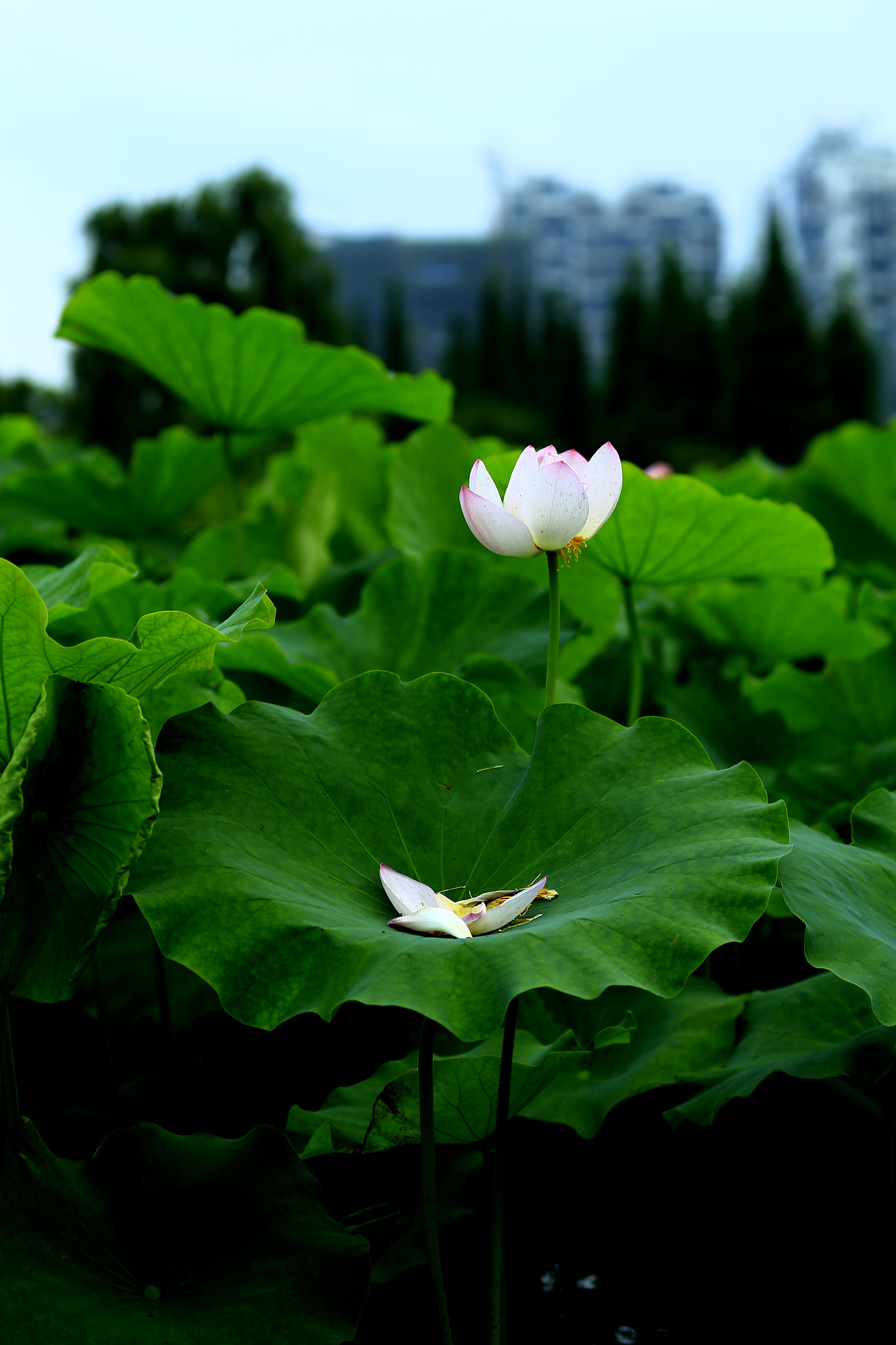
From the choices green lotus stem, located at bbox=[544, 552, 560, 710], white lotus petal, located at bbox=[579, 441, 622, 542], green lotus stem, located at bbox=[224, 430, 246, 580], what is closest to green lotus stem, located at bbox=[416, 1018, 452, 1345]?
green lotus stem, located at bbox=[544, 552, 560, 710]

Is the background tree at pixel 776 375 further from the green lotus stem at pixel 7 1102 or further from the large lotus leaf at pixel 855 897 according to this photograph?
the green lotus stem at pixel 7 1102

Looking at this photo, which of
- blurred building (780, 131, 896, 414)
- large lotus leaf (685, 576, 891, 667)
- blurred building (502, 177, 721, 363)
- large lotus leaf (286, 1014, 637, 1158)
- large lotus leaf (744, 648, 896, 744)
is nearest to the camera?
large lotus leaf (286, 1014, 637, 1158)

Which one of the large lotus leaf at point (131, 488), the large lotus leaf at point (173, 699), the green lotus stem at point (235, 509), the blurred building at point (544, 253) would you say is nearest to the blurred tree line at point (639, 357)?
the large lotus leaf at point (131, 488)

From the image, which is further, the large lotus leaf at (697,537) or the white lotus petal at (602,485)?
the large lotus leaf at (697,537)

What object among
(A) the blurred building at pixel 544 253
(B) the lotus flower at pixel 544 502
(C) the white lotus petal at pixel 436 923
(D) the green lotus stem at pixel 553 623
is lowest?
(A) the blurred building at pixel 544 253

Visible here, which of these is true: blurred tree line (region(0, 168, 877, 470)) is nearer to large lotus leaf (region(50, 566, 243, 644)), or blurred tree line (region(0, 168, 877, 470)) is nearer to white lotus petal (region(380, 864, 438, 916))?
large lotus leaf (region(50, 566, 243, 644))
